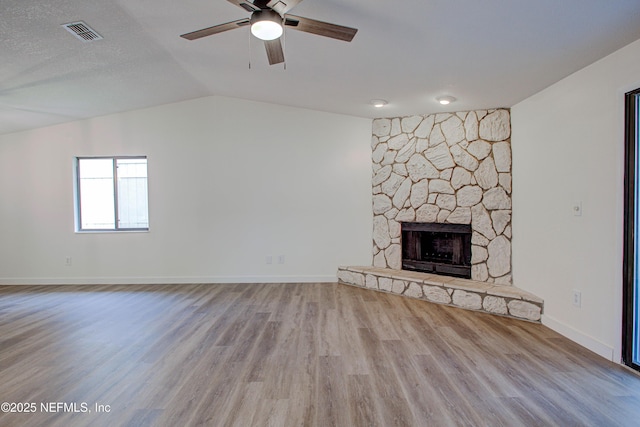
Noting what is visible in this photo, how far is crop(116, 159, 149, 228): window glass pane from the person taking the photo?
501 cm

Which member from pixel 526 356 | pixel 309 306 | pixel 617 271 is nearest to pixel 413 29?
pixel 617 271

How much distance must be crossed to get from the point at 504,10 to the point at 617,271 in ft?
7.14

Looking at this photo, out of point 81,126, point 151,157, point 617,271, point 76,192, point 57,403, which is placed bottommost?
point 57,403

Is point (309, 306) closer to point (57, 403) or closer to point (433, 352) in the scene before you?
point (433, 352)

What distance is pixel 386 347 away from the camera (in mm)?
2697

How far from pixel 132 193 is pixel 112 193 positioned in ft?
1.14

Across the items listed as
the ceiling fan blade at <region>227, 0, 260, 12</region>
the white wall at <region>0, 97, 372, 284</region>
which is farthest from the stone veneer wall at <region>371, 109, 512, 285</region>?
the ceiling fan blade at <region>227, 0, 260, 12</region>

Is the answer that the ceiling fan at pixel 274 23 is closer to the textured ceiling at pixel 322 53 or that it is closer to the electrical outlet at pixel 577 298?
the textured ceiling at pixel 322 53

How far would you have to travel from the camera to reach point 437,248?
14.8 feet

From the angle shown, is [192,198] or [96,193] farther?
[96,193]

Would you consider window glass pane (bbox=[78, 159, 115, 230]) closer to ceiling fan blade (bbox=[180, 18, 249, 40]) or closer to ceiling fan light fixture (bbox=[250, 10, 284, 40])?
ceiling fan blade (bbox=[180, 18, 249, 40])

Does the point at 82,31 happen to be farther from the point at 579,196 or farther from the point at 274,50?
the point at 579,196

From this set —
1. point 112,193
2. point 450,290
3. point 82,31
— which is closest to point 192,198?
point 112,193

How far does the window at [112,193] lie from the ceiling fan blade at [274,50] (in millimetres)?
3571
